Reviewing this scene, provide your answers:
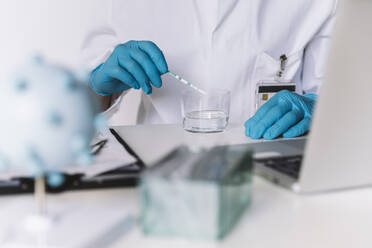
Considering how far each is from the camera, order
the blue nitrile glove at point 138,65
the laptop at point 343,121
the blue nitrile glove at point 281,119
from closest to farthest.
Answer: the laptop at point 343,121 → the blue nitrile glove at point 281,119 → the blue nitrile glove at point 138,65

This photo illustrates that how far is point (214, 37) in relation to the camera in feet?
4.56

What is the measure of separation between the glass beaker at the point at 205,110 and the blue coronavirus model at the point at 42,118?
0.62 m

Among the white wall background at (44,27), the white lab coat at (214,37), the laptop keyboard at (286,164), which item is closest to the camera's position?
the laptop keyboard at (286,164)

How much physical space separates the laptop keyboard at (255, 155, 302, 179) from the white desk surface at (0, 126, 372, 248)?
0.13 feet

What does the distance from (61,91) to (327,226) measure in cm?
35

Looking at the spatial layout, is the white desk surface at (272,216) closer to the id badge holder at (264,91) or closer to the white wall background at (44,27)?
the id badge holder at (264,91)

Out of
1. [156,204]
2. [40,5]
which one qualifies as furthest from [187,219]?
[40,5]

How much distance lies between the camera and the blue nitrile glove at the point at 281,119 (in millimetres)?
949

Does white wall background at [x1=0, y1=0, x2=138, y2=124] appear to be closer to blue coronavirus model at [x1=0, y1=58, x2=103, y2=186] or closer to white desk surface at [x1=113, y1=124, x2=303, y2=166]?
white desk surface at [x1=113, y1=124, x2=303, y2=166]

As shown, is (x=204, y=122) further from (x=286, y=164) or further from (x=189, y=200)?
(x=189, y=200)

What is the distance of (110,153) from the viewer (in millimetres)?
746

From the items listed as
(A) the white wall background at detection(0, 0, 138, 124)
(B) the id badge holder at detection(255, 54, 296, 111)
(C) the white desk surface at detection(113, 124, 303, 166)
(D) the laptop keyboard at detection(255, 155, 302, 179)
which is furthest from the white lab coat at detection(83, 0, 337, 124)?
(D) the laptop keyboard at detection(255, 155, 302, 179)

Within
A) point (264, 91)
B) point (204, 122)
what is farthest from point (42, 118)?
point (264, 91)

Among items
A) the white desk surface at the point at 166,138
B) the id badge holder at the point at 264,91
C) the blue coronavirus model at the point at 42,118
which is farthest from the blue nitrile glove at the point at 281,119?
the blue coronavirus model at the point at 42,118
